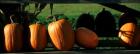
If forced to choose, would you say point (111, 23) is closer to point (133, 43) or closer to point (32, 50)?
point (133, 43)

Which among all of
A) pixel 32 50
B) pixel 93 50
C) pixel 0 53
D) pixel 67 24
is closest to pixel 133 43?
pixel 93 50

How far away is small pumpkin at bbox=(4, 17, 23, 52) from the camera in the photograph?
16.5 feet

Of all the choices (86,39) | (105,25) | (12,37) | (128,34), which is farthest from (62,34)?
(105,25)

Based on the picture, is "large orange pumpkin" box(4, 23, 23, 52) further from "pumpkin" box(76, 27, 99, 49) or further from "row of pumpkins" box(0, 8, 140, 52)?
"pumpkin" box(76, 27, 99, 49)

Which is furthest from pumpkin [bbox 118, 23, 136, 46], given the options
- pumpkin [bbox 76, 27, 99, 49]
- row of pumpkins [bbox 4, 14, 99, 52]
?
row of pumpkins [bbox 4, 14, 99, 52]

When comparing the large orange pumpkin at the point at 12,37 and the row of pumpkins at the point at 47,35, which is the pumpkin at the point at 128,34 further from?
the large orange pumpkin at the point at 12,37

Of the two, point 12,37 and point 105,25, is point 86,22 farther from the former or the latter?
point 12,37

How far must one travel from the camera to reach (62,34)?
16.4 feet

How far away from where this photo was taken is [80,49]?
5.29 m

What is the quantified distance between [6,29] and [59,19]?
64 centimetres

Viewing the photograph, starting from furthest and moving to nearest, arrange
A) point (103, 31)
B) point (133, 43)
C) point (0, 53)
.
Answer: point (103, 31) → point (133, 43) → point (0, 53)

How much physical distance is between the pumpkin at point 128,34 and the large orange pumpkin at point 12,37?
1.28m

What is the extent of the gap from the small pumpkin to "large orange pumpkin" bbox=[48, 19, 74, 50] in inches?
Answer: 15.3

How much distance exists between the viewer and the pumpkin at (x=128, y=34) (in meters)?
5.36
